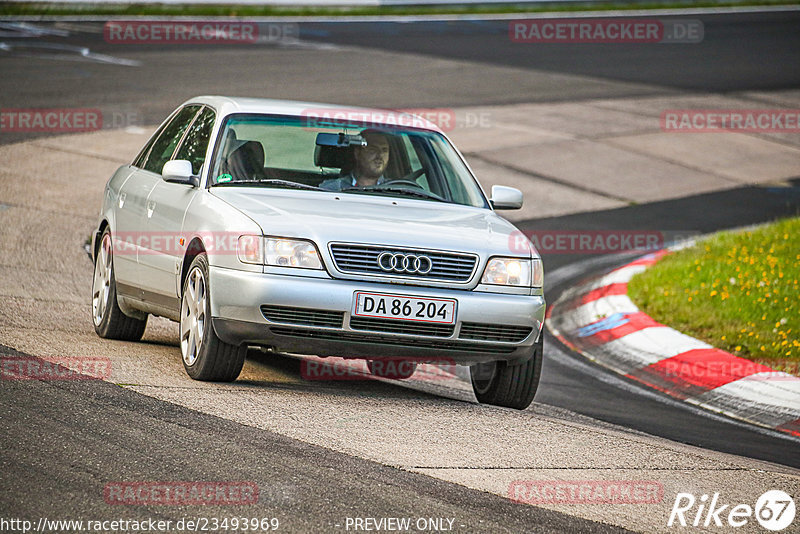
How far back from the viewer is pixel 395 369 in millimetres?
8211

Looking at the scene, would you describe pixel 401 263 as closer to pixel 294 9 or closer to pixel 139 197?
pixel 139 197

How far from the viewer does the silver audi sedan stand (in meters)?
6.27

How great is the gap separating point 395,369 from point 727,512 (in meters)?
3.45

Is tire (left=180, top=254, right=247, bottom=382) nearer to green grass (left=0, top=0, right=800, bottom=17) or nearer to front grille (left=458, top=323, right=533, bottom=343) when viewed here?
front grille (left=458, top=323, right=533, bottom=343)

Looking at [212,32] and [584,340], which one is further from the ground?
[212,32]

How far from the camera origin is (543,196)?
15281 mm

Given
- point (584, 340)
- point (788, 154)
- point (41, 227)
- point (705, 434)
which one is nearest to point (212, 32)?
point (788, 154)

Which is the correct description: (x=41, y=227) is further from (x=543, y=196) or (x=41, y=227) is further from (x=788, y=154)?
(x=788, y=154)

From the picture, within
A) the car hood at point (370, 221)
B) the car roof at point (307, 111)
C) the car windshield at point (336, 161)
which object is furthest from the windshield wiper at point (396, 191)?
the car roof at point (307, 111)

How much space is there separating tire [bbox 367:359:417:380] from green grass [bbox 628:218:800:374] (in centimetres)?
256

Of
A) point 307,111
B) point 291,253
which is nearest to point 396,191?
point 307,111

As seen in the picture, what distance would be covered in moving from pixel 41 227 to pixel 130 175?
4055 mm

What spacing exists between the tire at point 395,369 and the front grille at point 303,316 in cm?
187

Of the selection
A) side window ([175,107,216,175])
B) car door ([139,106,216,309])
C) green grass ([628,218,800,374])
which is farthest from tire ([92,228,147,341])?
green grass ([628,218,800,374])
